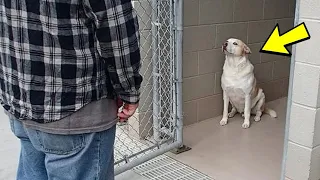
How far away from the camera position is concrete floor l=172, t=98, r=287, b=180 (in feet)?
6.99

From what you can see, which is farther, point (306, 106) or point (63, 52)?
point (306, 106)

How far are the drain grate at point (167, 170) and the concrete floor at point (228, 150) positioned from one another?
43 millimetres

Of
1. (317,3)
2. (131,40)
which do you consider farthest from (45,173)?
(317,3)

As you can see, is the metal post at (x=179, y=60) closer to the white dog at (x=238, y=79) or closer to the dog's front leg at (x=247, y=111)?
the white dog at (x=238, y=79)

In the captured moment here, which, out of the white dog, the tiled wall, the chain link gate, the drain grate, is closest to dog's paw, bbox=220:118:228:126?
the white dog

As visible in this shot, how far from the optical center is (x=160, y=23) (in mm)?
2367

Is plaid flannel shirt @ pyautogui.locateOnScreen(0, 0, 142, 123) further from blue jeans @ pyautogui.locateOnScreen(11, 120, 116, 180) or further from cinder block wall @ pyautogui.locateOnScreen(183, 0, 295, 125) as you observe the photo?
cinder block wall @ pyautogui.locateOnScreen(183, 0, 295, 125)

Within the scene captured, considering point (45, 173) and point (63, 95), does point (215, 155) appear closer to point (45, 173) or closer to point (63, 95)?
point (45, 173)

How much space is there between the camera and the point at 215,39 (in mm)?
2834

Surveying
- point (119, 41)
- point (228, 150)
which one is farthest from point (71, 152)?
point (228, 150)

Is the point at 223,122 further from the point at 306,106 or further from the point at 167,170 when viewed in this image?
the point at 306,106

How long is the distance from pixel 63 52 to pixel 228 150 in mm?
1636

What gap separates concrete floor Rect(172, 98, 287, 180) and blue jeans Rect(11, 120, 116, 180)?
1.07 metres

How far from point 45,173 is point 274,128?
1.98 meters
